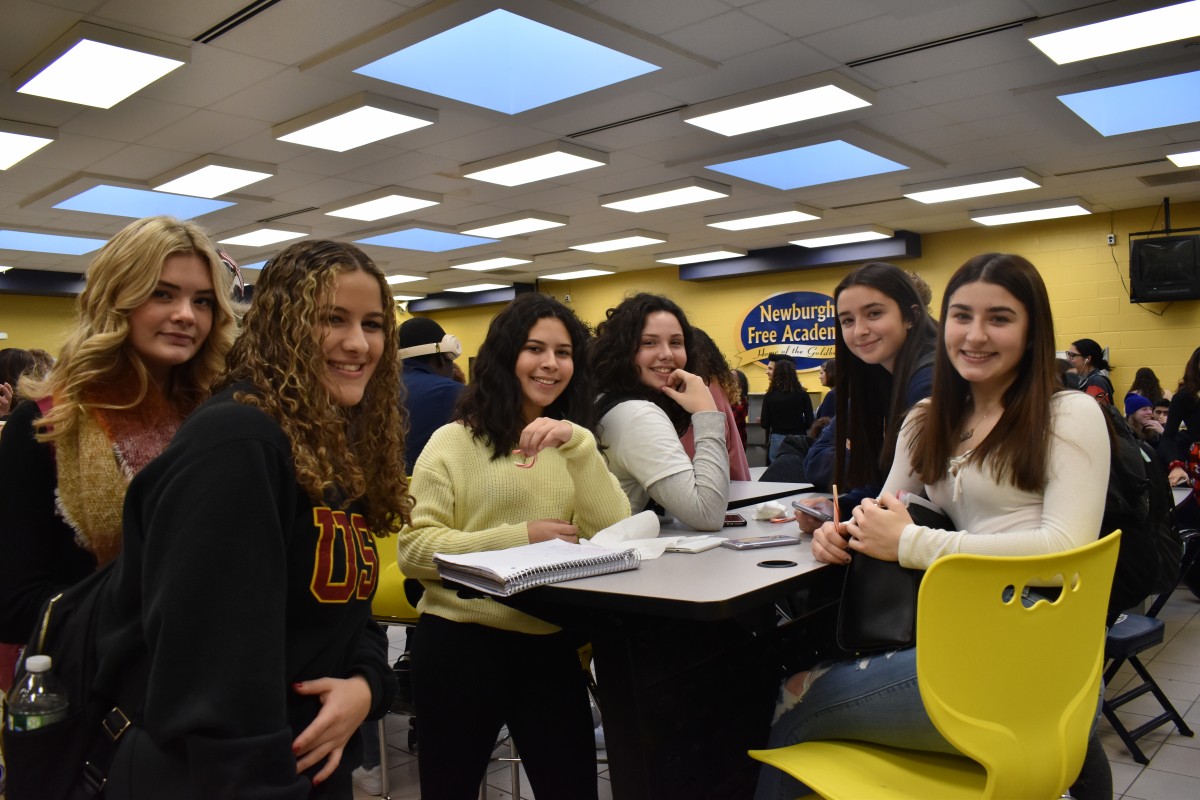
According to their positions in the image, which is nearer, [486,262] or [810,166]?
[810,166]

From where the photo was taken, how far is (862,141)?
6148mm

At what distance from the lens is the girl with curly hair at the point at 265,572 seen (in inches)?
36.8

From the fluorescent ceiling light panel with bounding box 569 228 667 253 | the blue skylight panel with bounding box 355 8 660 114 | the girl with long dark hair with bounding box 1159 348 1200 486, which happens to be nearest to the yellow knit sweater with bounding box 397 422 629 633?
the blue skylight panel with bounding box 355 8 660 114

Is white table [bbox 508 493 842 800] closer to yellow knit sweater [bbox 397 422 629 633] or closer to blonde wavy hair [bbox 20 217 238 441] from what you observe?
yellow knit sweater [bbox 397 422 629 633]

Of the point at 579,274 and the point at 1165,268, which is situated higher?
the point at 579,274

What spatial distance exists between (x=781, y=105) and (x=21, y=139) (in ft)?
16.0

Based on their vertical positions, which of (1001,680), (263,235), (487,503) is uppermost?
(263,235)

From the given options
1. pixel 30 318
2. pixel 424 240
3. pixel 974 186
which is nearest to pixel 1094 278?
pixel 974 186

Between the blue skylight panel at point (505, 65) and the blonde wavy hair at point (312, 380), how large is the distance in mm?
3343

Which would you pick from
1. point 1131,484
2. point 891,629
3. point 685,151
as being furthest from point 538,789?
point 685,151

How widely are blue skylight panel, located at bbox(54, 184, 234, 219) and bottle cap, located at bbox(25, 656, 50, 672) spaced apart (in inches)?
268

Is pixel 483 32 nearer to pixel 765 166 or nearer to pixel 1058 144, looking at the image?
pixel 765 166

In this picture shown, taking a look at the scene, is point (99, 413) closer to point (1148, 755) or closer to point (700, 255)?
point (1148, 755)

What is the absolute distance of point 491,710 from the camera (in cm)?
180
